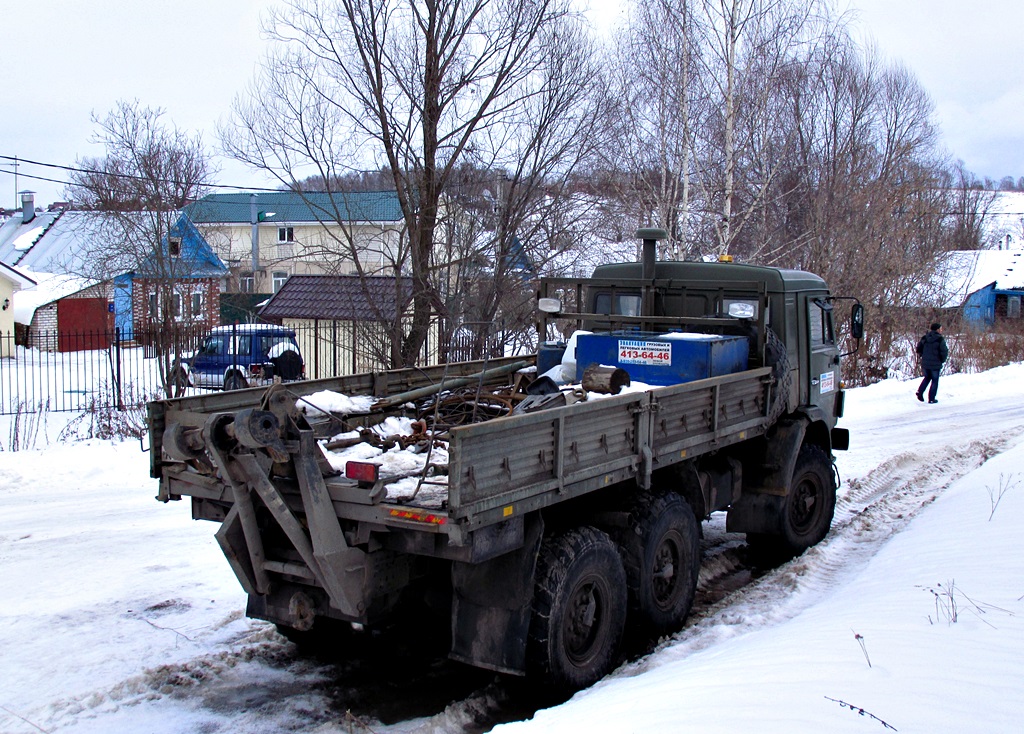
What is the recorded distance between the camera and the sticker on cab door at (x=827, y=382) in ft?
27.7

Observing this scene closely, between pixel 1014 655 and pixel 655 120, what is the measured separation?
15.4 metres

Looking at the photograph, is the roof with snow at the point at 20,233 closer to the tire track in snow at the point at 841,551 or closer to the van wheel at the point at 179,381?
the van wheel at the point at 179,381

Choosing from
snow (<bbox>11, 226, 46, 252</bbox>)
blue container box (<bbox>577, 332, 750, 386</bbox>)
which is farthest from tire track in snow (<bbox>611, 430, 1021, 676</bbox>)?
snow (<bbox>11, 226, 46, 252</bbox>)

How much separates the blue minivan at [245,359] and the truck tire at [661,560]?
10998mm

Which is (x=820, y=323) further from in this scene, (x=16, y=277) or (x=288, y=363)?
(x=16, y=277)

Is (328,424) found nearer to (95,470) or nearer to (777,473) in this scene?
(777,473)

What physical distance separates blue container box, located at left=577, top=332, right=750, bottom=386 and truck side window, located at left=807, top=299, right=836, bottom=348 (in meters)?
1.17

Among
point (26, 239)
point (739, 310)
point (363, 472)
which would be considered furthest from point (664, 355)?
point (26, 239)

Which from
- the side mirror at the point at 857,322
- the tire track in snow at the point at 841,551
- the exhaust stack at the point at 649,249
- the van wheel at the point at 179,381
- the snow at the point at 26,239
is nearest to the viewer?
the tire track in snow at the point at 841,551

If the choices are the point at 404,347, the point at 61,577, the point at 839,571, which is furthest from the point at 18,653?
the point at 404,347

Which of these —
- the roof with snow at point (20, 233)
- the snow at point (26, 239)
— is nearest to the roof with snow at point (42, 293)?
the roof with snow at point (20, 233)

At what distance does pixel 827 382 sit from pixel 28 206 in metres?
51.8

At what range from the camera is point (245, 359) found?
1875cm

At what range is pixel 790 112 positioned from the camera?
67.3 feet
